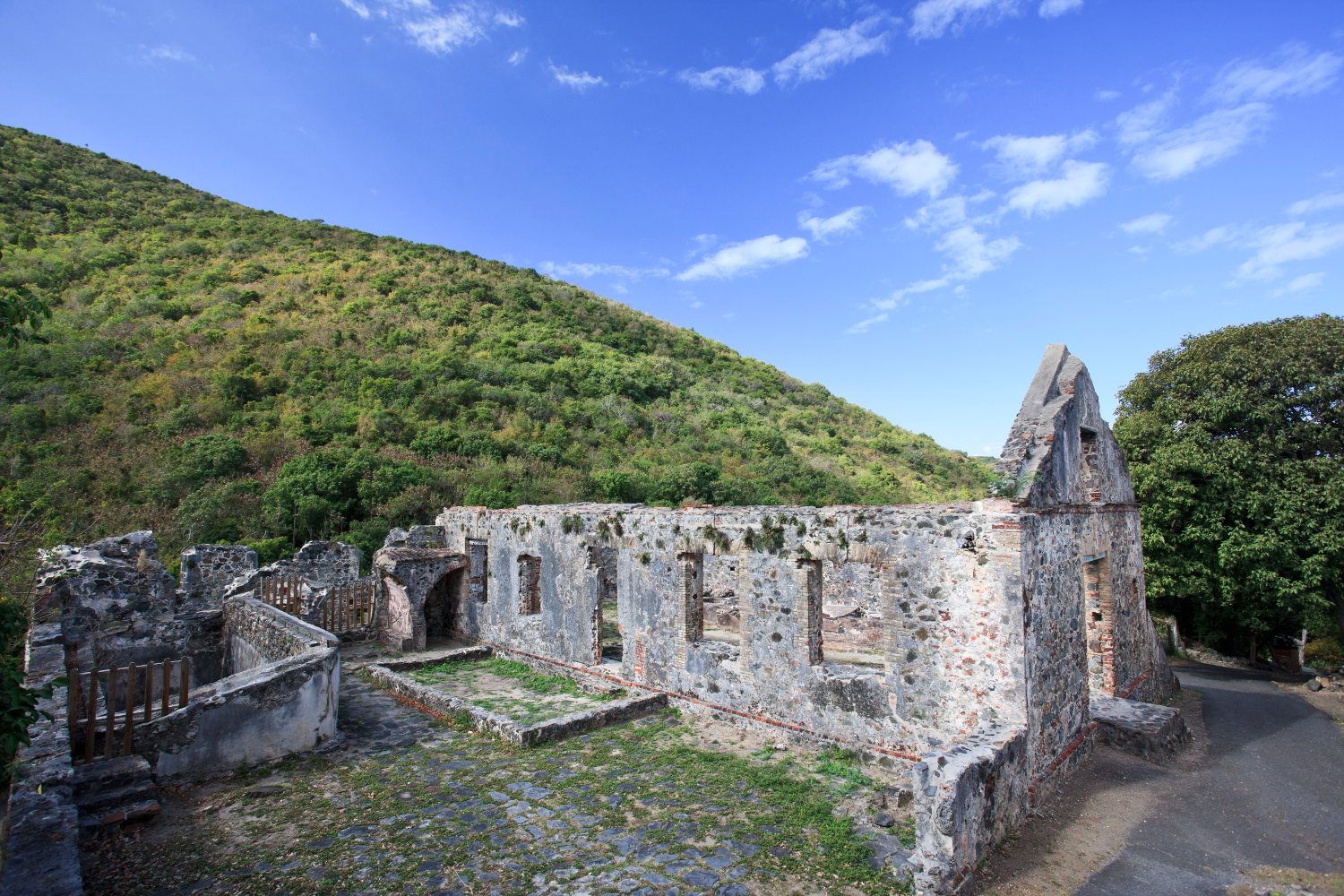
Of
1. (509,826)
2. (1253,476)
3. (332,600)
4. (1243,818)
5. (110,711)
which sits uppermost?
(1253,476)

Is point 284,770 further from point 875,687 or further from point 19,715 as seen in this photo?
point 875,687

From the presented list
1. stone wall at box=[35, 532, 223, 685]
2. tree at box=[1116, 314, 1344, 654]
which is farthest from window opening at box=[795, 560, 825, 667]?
tree at box=[1116, 314, 1344, 654]

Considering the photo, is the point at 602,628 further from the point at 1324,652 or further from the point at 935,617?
the point at 1324,652

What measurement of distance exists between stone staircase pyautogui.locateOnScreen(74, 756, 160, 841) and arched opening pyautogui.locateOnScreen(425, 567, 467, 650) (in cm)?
919

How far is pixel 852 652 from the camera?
15.0 meters

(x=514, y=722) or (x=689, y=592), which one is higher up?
(x=689, y=592)

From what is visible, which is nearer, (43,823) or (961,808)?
(43,823)

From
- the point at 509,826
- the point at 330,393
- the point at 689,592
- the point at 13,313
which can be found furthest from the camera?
the point at 330,393

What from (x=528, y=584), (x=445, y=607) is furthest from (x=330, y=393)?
(x=528, y=584)

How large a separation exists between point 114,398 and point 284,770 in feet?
95.6

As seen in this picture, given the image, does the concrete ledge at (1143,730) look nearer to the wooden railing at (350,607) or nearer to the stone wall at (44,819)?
the stone wall at (44,819)

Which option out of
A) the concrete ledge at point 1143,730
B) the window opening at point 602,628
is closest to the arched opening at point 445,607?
the window opening at point 602,628

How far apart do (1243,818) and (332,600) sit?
17.4 m

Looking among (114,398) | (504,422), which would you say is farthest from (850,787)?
(114,398)
